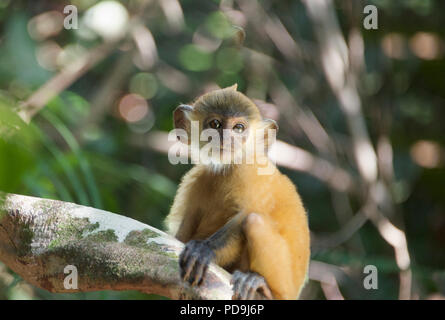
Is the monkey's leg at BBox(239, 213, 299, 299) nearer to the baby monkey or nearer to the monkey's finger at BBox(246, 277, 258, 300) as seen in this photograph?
the baby monkey

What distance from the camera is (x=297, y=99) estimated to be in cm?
623

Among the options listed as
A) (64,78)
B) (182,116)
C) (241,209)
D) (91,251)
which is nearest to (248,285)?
(241,209)

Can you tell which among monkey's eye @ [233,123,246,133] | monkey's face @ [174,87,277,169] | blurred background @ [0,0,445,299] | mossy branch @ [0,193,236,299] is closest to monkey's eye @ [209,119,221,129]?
monkey's face @ [174,87,277,169]

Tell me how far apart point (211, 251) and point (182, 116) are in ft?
2.94

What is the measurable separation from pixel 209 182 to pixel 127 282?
0.86 meters

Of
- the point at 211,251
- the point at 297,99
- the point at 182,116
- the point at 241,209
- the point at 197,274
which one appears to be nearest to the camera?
the point at 197,274

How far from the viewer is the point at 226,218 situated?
115 inches

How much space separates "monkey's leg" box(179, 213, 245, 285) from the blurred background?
1.91 meters

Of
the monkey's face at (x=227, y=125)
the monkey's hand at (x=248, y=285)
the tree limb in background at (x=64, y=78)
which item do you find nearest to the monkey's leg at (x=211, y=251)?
the monkey's hand at (x=248, y=285)

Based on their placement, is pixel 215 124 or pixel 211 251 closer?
pixel 211 251

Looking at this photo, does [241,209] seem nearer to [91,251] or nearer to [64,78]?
[91,251]

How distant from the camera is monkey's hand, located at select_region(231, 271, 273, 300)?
7.88ft
